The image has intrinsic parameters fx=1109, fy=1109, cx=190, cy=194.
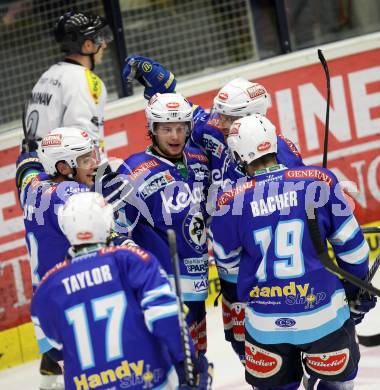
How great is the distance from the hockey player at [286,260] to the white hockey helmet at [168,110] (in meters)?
0.46

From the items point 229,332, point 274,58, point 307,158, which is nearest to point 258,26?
point 274,58

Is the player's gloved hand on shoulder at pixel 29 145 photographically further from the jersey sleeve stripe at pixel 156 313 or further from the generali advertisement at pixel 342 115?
the jersey sleeve stripe at pixel 156 313

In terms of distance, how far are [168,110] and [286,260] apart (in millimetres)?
946

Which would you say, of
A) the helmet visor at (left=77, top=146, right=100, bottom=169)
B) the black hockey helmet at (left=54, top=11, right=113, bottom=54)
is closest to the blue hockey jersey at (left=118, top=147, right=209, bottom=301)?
the helmet visor at (left=77, top=146, right=100, bottom=169)

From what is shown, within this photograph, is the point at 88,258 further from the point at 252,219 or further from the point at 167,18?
the point at 167,18

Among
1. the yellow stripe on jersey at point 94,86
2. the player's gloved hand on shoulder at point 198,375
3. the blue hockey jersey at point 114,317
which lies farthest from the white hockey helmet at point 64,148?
the player's gloved hand on shoulder at point 198,375

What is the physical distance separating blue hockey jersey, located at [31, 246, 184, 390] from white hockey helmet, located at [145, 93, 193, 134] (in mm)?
1127

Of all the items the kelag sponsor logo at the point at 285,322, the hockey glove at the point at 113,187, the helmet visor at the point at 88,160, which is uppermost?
the helmet visor at the point at 88,160

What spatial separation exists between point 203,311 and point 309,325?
0.81 meters

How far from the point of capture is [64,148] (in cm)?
458

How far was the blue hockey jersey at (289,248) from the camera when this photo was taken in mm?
3893

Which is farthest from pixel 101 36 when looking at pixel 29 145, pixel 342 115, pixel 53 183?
A: pixel 342 115

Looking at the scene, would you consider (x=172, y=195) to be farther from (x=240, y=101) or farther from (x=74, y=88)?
(x=74, y=88)

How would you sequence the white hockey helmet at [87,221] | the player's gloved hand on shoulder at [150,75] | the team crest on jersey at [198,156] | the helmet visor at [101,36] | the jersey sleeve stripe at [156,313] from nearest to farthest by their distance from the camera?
the jersey sleeve stripe at [156,313], the white hockey helmet at [87,221], the team crest on jersey at [198,156], the player's gloved hand on shoulder at [150,75], the helmet visor at [101,36]
